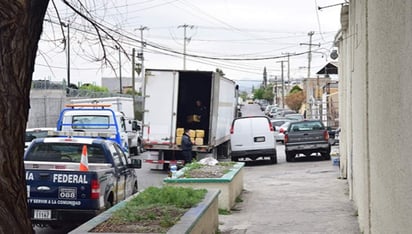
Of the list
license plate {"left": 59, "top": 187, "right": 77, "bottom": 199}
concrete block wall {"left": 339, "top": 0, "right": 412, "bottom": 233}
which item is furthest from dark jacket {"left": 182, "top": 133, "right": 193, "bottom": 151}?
concrete block wall {"left": 339, "top": 0, "right": 412, "bottom": 233}

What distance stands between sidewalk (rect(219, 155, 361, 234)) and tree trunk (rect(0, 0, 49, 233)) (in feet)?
22.5

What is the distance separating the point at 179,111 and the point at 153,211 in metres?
16.6

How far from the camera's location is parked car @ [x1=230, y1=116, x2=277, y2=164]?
87.8 ft

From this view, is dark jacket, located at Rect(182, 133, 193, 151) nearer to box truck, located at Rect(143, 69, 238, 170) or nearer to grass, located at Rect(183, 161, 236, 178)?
box truck, located at Rect(143, 69, 238, 170)

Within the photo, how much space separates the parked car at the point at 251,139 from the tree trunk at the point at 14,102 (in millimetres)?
21847

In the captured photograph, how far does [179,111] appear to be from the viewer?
83.3ft

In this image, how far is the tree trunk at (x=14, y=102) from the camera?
15.7 feet

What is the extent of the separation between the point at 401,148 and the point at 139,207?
4.80 metres

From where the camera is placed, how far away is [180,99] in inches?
995

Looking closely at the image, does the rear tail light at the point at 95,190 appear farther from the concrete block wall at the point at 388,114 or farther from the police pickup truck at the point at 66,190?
the concrete block wall at the point at 388,114

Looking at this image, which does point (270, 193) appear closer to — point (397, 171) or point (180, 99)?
point (180, 99)

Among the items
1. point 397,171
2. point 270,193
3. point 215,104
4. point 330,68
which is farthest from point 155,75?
point 330,68

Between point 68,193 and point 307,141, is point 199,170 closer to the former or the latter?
point 68,193

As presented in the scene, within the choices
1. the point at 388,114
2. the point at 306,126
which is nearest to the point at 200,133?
the point at 306,126
